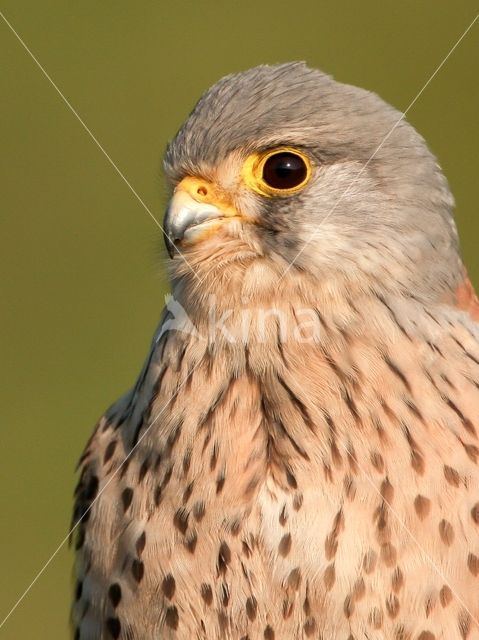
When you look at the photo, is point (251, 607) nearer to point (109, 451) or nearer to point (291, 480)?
point (291, 480)

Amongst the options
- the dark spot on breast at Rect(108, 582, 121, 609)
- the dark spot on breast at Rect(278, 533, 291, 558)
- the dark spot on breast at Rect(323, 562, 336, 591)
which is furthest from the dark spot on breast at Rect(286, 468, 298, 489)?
the dark spot on breast at Rect(108, 582, 121, 609)

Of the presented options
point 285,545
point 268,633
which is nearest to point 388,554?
point 285,545

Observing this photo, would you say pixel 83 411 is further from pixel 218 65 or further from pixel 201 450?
pixel 201 450

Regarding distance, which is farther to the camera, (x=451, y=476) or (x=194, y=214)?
(x=194, y=214)

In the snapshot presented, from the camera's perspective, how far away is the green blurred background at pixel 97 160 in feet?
30.6

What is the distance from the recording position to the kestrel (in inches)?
153

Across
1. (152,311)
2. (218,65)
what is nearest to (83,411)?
(152,311)

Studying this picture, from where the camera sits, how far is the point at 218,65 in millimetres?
12734

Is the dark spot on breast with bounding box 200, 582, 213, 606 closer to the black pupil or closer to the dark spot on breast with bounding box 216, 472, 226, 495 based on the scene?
the dark spot on breast with bounding box 216, 472, 226, 495

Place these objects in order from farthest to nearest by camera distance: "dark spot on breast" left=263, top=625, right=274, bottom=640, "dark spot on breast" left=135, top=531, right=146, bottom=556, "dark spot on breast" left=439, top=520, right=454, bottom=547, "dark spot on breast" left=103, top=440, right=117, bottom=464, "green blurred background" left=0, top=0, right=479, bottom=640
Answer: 1. "green blurred background" left=0, top=0, right=479, bottom=640
2. "dark spot on breast" left=103, top=440, right=117, bottom=464
3. "dark spot on breast" left=135, top=531, right=146, bottom=556
4. "dark spot on breast" left=263, top=625, right=274, bottom=640
5. "dark spot on breast" left=439, top=520, right=454, bottom=547

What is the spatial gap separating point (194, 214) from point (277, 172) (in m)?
0.26

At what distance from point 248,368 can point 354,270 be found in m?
0.41

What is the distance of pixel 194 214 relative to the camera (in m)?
4.03

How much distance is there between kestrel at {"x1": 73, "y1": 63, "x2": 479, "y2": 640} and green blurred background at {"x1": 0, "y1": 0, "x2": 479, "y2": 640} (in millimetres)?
4099
